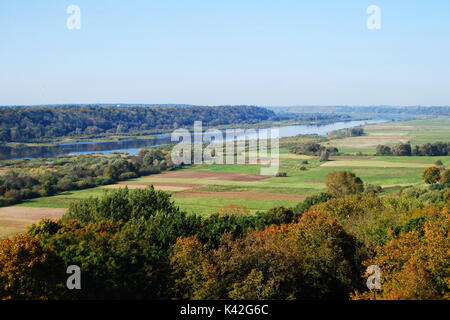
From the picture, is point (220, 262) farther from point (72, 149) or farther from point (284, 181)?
point (72, 149)

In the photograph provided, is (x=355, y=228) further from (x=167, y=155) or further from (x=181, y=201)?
(x=167, y=155)

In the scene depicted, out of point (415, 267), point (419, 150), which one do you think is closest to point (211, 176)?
point (419, 150)

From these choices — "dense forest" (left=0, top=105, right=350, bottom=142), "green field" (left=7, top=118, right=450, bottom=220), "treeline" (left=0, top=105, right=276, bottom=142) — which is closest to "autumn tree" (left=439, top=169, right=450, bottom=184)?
"green field" (left=7, top=118, right=450, bottom=220)

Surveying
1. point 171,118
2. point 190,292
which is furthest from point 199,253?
point 171,118

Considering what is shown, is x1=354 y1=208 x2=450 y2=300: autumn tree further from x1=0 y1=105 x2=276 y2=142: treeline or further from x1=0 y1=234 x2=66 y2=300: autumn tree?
x1=0 y1=105 x2=276 y2=142: treeline

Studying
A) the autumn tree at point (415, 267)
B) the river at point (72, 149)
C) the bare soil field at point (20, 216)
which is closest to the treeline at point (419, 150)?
the river at point (72, 149)

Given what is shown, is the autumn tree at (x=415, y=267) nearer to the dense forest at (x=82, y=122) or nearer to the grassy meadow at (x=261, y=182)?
the grassy meadow at (x=261, y=182)
